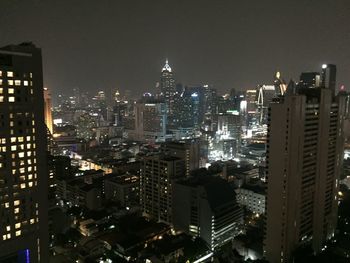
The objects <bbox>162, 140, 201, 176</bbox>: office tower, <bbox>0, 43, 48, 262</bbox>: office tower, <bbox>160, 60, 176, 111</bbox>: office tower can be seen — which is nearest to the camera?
<bbox>0, 43, 48, 262</bbox>: office tower

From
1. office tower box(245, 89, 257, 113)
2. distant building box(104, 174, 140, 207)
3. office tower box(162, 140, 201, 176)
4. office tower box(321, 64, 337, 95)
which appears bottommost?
distant building box(104, 174, 140, 207)

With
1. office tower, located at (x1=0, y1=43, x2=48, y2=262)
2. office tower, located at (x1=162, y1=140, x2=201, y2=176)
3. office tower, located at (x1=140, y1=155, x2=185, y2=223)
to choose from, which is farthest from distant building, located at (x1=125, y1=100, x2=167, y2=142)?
office tower, located at (x1=0, y1=43, x2=48, y2=262)

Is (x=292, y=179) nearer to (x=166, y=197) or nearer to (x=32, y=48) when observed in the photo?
(x=166, y=197)

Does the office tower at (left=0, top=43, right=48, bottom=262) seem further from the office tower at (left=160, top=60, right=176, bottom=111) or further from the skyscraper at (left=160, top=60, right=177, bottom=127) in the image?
the office tower at (left=160, top=60, right=176, bottom=111)

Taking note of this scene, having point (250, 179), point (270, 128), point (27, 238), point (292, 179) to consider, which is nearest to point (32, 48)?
Answer: point (27, 238)

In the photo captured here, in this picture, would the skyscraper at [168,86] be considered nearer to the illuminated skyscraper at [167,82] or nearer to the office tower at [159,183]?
the illuminated skyscraper at [167,82]

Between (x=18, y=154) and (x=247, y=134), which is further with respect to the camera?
(x=247, y=134)

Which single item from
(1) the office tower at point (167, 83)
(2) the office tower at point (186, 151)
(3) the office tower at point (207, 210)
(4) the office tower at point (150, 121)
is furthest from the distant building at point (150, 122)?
(3) the office tower at point (207, 210)

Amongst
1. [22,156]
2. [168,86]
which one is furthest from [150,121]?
[22,156]
